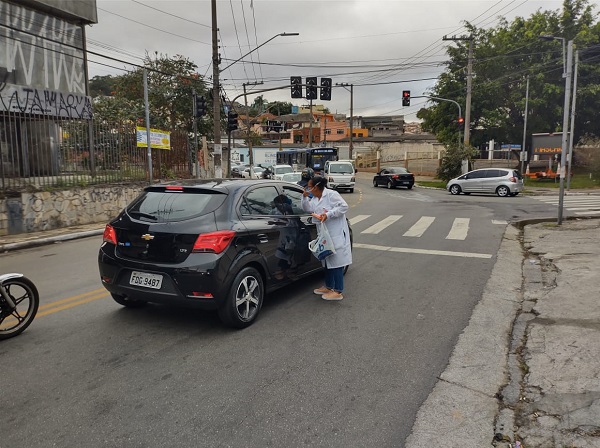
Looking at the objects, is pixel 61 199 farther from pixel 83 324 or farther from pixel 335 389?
pixel 335 389

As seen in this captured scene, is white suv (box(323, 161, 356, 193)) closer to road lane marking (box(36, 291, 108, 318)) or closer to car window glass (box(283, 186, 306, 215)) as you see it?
car window glass (box(283, 186, 306, 215))

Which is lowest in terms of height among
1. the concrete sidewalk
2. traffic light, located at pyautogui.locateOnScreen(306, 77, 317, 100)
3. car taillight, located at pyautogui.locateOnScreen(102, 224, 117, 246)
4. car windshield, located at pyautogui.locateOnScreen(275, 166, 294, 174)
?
the concrete sidewalk

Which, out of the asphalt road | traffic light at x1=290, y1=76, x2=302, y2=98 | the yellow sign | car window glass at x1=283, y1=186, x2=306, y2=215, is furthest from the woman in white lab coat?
traffic light at x1=290, y1=76, x2=302, y2=98

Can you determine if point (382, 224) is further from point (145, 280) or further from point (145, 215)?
point (145, 280)

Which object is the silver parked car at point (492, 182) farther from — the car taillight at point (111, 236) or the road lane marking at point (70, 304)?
the car taillight at point (111, 236)

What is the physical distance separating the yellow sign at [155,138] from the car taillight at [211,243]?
1234cm

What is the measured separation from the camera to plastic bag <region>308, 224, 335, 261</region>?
5.54 meters

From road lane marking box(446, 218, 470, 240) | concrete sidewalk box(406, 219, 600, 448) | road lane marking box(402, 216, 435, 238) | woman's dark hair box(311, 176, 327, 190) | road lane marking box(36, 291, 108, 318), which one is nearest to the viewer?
concrete sidewalk box(406, 219, 600, 448)

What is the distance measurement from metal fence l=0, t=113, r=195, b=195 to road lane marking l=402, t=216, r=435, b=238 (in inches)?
372

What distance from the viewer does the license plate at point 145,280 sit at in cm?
454

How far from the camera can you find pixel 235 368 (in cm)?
390

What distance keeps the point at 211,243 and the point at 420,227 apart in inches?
355

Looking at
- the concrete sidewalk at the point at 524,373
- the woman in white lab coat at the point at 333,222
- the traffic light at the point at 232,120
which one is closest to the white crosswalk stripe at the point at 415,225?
the concrete sidewalk at the point at 524,373

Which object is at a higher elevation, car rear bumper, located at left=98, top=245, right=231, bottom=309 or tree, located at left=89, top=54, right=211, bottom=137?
tree, located at left=89, top=54, right=211, bottom=137
